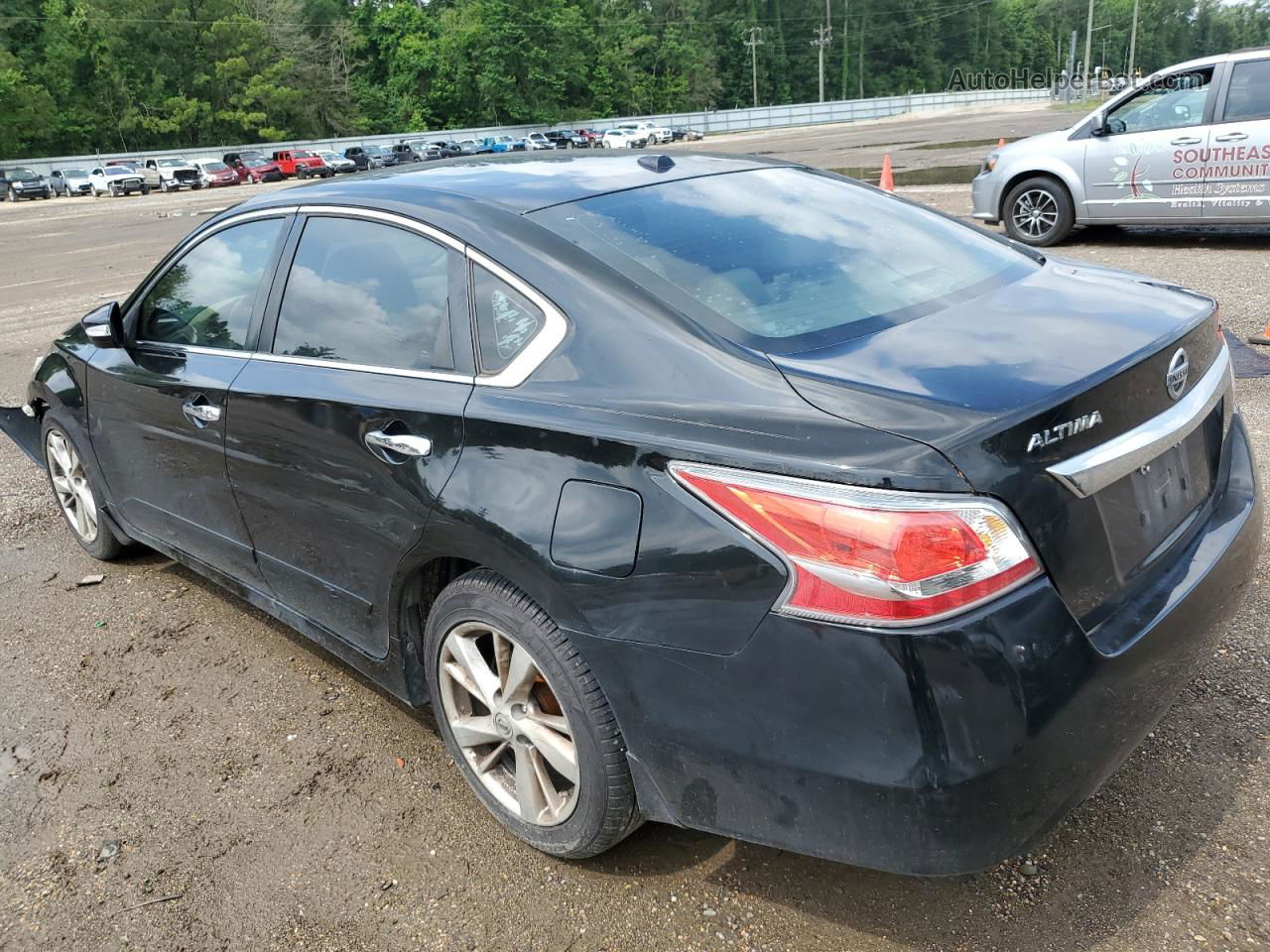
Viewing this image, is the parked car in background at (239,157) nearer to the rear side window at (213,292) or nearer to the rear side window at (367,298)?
the rear side window at (213,292)

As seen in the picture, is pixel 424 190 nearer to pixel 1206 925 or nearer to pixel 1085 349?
pixel 1085 349

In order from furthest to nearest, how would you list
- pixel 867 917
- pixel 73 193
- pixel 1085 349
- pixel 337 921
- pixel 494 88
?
pixel 494 88
pixel 73 193
pixel 337 921
pixel 867 917
pixel 1085 349

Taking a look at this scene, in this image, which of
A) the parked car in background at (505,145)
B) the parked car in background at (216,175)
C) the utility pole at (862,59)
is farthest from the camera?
the utility pole at (862,59)

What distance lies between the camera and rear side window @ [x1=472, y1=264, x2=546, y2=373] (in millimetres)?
2463

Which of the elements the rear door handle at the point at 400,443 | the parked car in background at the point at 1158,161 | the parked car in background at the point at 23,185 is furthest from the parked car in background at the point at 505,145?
the rear door handle at the point at 400,443

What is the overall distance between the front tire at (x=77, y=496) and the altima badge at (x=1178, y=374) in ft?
13.4

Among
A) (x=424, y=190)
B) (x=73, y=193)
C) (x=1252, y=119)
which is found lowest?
(x=73, y=193)

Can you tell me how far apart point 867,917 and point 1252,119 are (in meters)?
9.47

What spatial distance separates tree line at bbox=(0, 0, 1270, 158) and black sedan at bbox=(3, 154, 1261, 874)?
77.0m

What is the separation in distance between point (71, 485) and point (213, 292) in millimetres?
1713

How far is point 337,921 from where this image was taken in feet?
8.11

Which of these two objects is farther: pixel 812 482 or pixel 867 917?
pixel 867 917

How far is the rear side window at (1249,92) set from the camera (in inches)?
358

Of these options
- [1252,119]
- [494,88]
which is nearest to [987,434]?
[1252,119]
